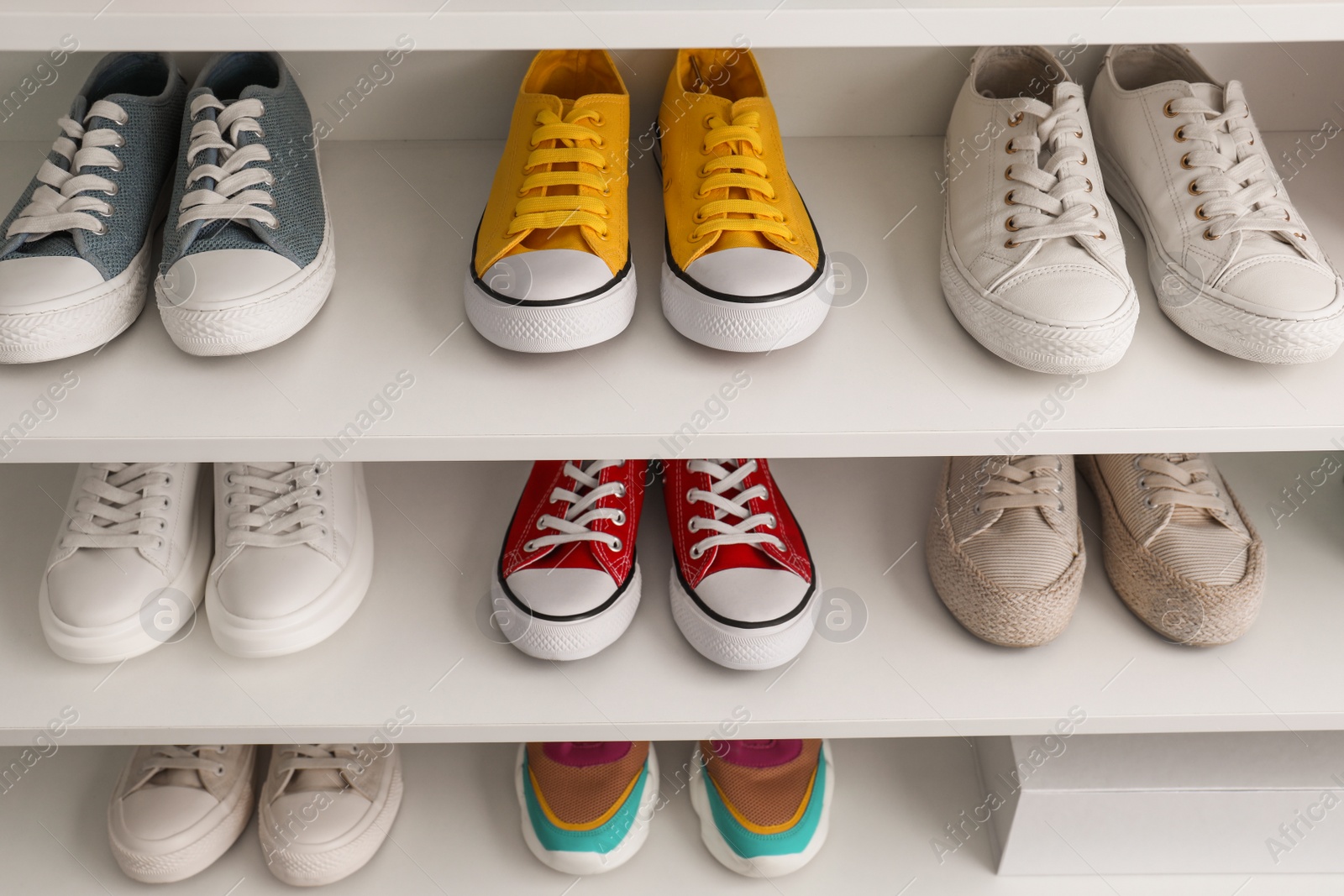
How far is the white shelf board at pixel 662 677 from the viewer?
0.75 metres

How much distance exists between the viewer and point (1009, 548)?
2.53 ft

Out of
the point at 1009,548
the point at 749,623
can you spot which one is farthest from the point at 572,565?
the point at 1009,548

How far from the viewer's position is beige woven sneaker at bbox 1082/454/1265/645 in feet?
2.49

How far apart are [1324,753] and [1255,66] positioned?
65 cm

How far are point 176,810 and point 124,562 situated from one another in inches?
10.9

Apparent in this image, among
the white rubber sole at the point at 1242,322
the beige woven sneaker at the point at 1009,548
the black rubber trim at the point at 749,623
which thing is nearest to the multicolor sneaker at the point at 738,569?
the black rubber trim at the point at 749,623

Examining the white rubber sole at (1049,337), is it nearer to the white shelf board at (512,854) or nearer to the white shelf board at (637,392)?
the white shelf board at (637,392)

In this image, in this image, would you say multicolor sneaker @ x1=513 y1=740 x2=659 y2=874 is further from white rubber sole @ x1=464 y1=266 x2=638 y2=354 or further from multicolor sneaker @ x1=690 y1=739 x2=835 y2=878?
white rubber sole @ x1=464 y1=266 x2=638 y2=354

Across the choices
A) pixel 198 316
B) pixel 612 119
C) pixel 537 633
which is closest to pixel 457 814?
pixel 537 633

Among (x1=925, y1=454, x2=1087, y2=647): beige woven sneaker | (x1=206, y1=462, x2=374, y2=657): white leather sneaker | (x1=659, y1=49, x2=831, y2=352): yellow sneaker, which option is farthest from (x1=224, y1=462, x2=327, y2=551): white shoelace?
(x1=925, y1=454, x2=1087, y2=647): beige woven sneaker

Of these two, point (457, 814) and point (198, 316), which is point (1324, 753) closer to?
point (457, 814)

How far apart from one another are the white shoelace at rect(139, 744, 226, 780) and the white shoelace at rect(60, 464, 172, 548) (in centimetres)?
25

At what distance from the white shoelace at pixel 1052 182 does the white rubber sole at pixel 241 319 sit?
0.48 metres

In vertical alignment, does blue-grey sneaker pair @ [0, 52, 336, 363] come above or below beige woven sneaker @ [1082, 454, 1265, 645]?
above
